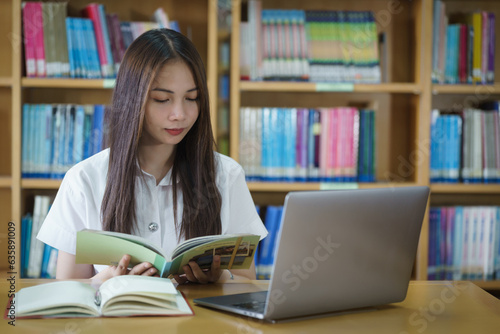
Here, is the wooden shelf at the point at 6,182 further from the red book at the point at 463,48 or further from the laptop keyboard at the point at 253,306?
the red book at the point at 463,48

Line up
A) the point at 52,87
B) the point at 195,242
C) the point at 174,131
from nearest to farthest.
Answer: the point at 195,242 < the point at 174,131 < the point at 52,87

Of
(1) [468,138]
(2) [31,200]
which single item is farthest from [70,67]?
(1) [468,138]

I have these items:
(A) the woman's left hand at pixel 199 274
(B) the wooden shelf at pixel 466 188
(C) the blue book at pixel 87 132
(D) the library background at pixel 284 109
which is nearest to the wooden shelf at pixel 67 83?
(D) the library background at pixel 284 109

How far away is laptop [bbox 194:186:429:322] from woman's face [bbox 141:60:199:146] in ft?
1.77

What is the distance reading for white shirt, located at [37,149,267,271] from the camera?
154cm

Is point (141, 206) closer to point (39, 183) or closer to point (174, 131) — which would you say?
point (174, 131)

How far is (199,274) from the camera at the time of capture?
129cm

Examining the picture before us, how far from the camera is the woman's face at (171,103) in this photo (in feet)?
5.03

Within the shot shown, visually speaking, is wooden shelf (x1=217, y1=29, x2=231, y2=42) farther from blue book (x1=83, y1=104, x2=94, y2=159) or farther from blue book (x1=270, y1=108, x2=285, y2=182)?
blue book (x1=83, y1=104, x2=94, y2=159)

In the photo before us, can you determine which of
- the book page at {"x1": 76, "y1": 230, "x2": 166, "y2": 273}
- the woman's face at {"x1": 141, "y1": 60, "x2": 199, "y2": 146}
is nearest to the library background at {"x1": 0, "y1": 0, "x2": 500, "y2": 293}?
the woman's face at {"x1": 141, "y1": 60, "x2": 199, "y2": 146}

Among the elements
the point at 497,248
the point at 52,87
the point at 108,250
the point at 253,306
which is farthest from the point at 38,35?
the point at 497,248

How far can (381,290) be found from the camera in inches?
43.5

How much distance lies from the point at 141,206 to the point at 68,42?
1.10 meters

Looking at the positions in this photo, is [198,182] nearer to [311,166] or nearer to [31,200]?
[311,166]
